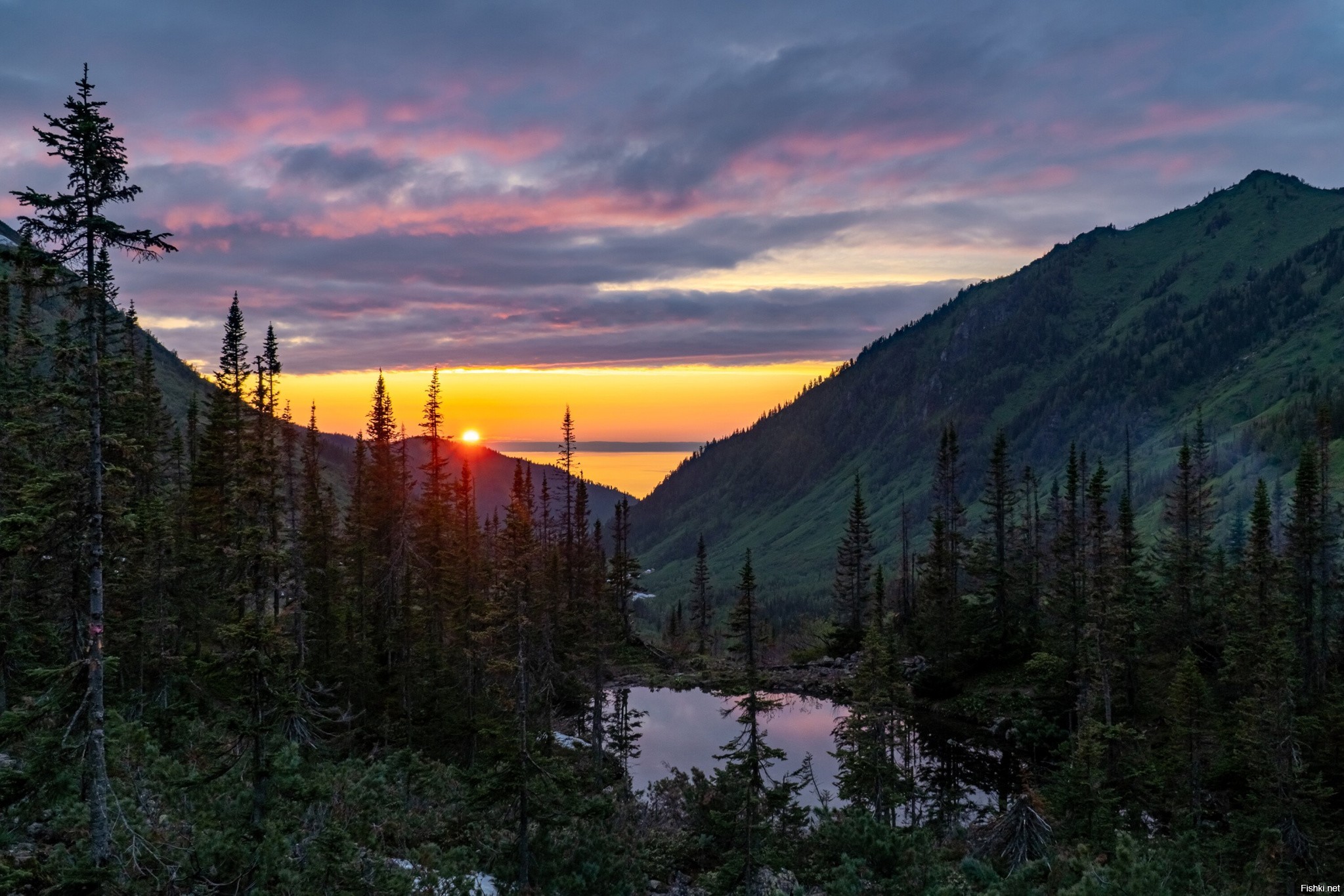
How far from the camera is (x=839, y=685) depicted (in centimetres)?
8131

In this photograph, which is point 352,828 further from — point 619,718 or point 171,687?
point 619,718

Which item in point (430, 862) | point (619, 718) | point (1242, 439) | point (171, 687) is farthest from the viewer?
point (1242, 439)

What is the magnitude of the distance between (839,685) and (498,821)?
55924 mm

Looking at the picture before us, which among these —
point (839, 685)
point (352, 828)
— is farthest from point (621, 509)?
point (352, 828)

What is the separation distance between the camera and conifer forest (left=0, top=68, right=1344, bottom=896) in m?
18.1

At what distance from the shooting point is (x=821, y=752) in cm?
6141

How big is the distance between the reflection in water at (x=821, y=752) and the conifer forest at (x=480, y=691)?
2.72 feet

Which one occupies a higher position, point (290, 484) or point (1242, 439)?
point (1242, 439)

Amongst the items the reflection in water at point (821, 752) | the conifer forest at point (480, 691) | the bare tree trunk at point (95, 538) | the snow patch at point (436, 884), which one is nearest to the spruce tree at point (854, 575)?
the conifer forest at point (480, 691)

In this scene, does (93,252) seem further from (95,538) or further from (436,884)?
(436,884)

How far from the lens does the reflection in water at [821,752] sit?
48938mm

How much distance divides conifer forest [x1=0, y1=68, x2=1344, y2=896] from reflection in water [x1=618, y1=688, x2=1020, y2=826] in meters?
0.83

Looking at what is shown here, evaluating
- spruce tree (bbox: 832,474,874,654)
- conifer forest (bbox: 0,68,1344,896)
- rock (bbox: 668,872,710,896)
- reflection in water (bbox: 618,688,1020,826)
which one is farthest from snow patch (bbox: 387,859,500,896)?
spruce tree (bbox: 832,474,874,654)

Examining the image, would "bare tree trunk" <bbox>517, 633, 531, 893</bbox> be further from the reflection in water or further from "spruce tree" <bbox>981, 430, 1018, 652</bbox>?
"spruce tree" <bbox>981, 430, 1018, 652</bbox>
